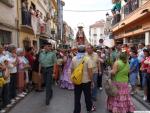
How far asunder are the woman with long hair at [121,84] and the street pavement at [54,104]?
750mm

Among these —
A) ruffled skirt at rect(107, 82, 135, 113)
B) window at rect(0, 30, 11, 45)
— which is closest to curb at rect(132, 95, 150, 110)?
ruffled skirt at rect(107, 82, 135, 113)

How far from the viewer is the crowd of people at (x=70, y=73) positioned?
8938mm

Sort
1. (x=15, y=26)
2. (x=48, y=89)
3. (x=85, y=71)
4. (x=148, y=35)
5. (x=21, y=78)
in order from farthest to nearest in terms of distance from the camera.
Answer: (x=148, y=35) < (x=15, y=26) < (x=21, y=78) < (x=48, y=89) < (x=85, y=71)

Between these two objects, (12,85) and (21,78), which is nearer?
(12,85)

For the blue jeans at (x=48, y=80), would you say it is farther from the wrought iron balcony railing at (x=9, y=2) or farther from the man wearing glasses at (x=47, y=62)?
the wrought iron balcony railing at (x=9, y=2)

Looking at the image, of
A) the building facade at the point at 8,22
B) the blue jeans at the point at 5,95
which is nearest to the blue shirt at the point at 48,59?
the blue jeans at the point at 5,95

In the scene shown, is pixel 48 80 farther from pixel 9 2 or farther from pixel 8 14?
pixel 9 2

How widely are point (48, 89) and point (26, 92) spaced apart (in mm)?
2721

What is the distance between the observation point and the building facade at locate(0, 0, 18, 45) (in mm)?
16891

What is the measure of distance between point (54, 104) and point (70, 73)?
1.08 m

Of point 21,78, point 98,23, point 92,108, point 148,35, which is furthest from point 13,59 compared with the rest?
point 98,23

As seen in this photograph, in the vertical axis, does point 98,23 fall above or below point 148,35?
above

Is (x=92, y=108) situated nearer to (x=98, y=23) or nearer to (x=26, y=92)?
(x=26, y=92)

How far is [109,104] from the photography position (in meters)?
9.37
